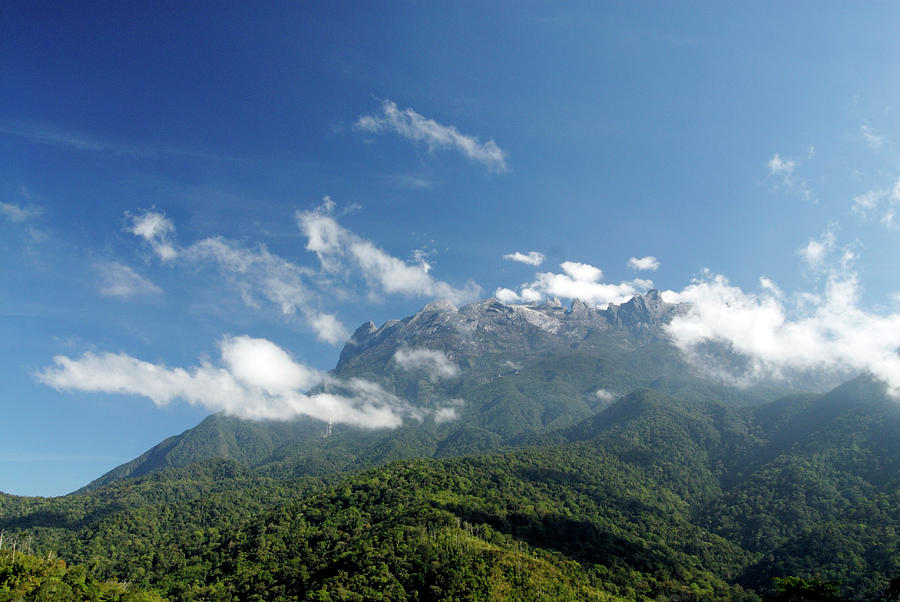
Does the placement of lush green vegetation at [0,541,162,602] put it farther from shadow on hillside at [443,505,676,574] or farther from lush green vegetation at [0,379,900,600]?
shadow on hillside at [443,505,676,574]

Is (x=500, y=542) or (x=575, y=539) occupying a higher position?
(x=500, y=542)

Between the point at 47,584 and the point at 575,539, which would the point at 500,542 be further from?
the point at 47,584

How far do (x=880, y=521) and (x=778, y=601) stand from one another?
136 metres

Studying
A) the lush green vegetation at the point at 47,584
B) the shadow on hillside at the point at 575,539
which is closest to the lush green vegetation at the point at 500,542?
the shadow on hillside at the point at 575,539

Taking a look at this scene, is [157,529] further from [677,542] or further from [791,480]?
[791,480]

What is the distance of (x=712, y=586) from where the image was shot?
5443 inches

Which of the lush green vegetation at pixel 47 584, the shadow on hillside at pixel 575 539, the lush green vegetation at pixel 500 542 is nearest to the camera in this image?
the lush green vegetation at pixel 47 584

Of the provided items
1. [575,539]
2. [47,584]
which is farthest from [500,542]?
[47,584]

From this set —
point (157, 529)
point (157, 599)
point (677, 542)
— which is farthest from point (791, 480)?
point (157, 529)

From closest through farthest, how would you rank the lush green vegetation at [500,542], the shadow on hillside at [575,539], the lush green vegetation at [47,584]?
1. the lush green vegetation at [47,584]
2. the lush green vegetation at [500,542]
3. the shadow on hillside at [575,539]

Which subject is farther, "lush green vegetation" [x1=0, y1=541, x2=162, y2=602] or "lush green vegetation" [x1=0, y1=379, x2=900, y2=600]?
"lush green vegetation" [x1=0, y1=379, x2=900, y2=600]

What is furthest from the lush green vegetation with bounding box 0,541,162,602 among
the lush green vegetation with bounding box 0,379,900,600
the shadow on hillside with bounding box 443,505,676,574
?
the shadow on hillside with bounding box 443,505,676,574

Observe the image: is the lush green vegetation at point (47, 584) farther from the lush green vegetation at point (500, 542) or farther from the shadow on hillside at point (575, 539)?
the shadow on hillside at point (575, 539)

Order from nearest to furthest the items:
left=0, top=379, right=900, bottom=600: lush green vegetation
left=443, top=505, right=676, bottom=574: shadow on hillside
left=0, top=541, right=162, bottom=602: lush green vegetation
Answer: left=0, top=541, right=162, bottom=602: lush green vegetation → left=0, top=379, right=900, bottom=600: lush green vegetation → left=443, top=505, right=676, bottom=574: shadow on hillside
